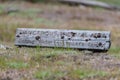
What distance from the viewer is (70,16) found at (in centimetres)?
2159

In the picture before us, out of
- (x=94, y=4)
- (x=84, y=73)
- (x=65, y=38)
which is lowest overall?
(x=94, y=4)

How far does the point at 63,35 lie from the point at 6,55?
1.47 m

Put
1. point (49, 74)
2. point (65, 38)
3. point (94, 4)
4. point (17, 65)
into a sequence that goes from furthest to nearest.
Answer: point (94, 4)
point (65, 38)
point (17, 65)
point (49, 74)

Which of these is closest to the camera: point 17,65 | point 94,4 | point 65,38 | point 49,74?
point 49,74

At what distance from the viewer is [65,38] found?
9305 millimetres

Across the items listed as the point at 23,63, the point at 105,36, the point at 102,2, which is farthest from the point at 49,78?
the point at 102,2

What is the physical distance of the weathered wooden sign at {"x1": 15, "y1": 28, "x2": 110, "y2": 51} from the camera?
9.08 m

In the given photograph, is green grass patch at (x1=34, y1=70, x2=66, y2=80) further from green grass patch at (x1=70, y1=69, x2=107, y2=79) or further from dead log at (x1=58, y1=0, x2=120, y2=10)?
dead log at (x1=58, y1=0, x2=120, y2=10)

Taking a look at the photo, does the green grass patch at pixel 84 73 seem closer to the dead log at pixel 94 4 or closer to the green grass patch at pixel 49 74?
the green grass patch at pixel 49 74

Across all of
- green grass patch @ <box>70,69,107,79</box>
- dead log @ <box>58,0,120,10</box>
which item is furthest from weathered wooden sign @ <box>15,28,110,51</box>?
dead log @ <box>58,0,120,10</box>

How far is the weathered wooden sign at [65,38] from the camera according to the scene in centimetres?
908

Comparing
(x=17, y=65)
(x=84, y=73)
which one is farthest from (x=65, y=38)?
(x=84, y=73)

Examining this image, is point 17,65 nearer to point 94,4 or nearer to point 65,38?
point 65,38

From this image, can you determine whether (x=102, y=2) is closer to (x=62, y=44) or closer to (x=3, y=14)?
(x=3, y=14)
